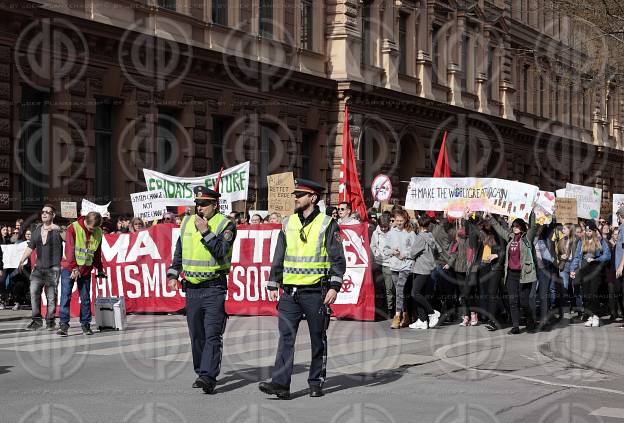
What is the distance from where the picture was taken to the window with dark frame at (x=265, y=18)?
32.9 m

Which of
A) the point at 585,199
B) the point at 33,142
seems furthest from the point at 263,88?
the point at 585,199

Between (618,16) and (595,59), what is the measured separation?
1.10 meters

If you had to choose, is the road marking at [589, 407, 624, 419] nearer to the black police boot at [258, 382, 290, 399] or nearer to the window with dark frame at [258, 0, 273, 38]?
the black police boot at [258, 382, 290, 399]

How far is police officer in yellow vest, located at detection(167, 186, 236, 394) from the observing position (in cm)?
1037

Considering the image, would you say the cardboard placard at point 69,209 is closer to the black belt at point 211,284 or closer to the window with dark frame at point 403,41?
the black belt at point 211,284

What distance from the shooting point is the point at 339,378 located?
11.4 m

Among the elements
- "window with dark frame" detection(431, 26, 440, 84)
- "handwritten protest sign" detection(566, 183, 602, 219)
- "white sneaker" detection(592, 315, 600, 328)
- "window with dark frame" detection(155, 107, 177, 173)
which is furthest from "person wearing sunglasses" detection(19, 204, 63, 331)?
"window with dark frame" detection(431, 26, 440, 84)

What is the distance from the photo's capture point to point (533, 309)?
672 inches

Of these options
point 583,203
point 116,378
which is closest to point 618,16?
point 583,203

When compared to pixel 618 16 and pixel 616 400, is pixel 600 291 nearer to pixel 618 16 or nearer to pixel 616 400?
pixel 618 16

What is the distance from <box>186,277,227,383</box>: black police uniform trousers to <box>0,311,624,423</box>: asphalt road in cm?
38

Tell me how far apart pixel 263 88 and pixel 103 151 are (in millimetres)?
6363

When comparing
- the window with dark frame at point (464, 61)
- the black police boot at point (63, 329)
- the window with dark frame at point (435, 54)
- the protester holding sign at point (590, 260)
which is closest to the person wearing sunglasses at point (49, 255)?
the black police boot at point (63, 329)

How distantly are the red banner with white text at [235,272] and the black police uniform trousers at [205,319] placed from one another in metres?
7.98
